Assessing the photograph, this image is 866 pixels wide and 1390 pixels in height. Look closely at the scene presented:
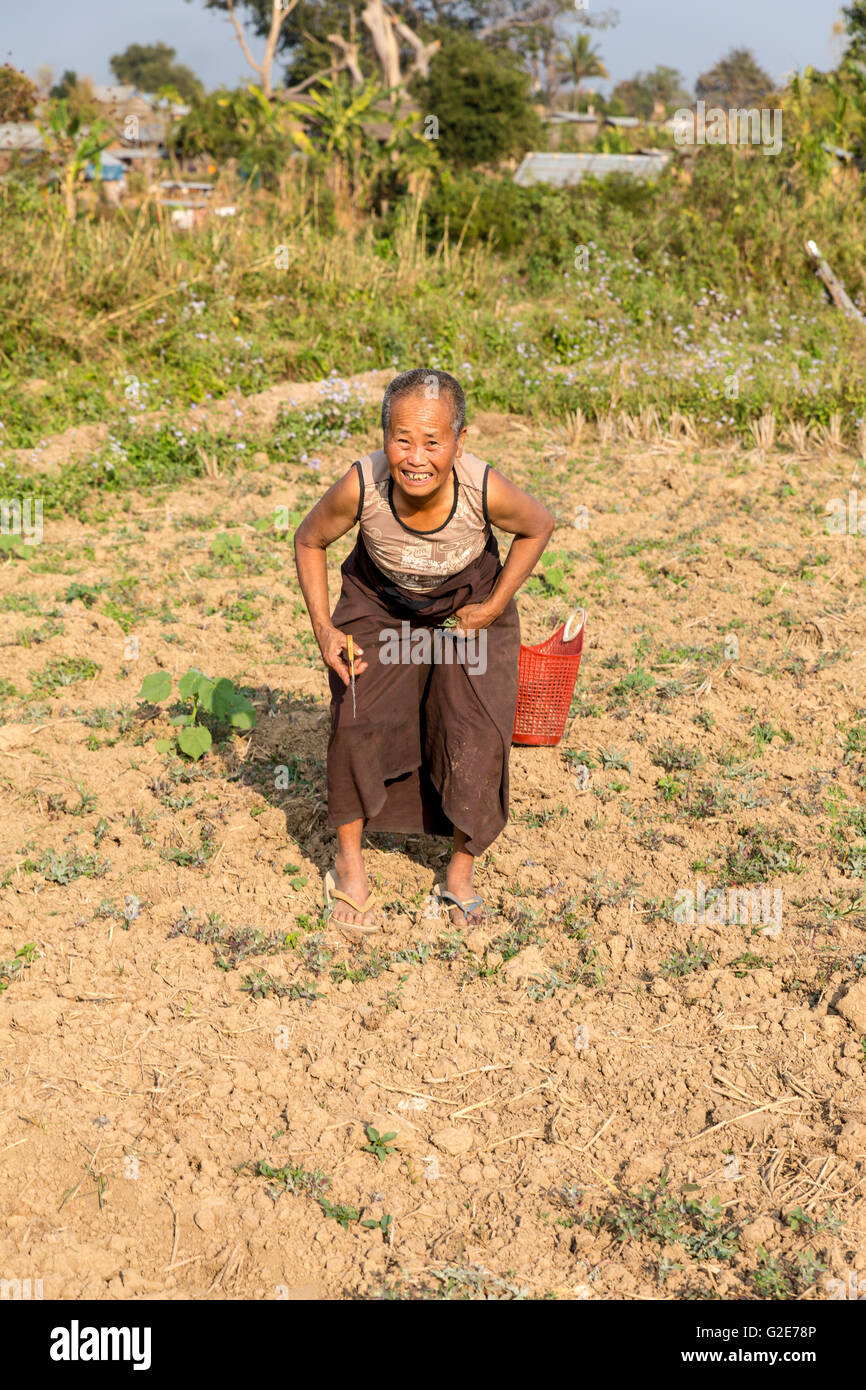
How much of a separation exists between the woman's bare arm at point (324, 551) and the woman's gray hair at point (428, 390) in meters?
0.21

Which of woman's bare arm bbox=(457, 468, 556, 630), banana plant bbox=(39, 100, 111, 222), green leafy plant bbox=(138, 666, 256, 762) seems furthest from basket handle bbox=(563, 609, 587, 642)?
banana plant bbox=(39, 100, 111, 222)

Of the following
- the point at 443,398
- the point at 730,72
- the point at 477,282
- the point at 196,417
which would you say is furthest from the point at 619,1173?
the point at 730,72

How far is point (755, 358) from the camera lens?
861 cm

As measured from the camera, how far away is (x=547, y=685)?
415cm

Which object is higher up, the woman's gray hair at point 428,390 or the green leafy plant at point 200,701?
the woman's gray hair at point 428,390

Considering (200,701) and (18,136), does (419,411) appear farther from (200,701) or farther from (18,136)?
(18,136)

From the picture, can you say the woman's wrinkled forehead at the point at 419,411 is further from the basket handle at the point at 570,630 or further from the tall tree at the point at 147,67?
the tall tree at the point at 147,67

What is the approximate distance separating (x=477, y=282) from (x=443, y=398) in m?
7.35

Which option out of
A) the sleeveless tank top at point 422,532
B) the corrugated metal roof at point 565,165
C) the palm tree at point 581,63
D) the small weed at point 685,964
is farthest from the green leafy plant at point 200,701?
the palm tree at point 581,63

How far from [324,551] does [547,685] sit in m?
1.23

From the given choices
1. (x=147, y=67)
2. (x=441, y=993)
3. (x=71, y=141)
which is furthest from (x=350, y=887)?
(x=147, y=67)


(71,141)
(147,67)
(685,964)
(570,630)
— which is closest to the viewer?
(685,964)

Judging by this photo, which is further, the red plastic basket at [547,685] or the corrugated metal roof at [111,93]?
the corrugated metal roof at [111,93]

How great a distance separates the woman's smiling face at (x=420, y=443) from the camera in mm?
2861
